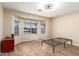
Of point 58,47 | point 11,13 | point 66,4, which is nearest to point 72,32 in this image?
point 58,47

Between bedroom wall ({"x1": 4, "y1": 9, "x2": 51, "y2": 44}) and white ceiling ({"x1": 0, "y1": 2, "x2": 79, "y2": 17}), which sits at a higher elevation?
white ceiling ({"x1": 0, "y1": 2, "x2": 79, "y2": 17})

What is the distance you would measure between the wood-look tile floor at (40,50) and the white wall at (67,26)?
0.56 feet

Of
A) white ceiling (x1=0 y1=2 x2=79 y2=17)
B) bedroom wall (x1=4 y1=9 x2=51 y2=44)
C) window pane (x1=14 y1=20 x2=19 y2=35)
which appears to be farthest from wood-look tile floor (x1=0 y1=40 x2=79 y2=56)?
white ceiling (x1=0 y1=2 x2=79 y2=17)

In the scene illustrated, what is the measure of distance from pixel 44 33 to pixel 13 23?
2.08ft

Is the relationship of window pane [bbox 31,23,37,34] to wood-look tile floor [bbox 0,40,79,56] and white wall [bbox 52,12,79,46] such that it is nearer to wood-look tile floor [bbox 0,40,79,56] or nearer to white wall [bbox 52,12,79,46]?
wood-look tile floor [bbox 0,40,79,56]

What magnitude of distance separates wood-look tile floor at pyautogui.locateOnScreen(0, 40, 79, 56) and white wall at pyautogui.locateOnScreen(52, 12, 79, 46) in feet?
0.56

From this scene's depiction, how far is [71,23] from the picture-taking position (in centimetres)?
141

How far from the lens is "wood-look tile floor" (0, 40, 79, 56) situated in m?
1.33

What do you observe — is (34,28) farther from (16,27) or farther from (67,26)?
(67,26)

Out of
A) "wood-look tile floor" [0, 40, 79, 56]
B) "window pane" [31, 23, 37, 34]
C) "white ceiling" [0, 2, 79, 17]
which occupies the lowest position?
"wood-look tile floor" [0, 40, 79, 56]

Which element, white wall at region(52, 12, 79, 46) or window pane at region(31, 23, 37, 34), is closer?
white wall at region(52, 12, 79, 46)

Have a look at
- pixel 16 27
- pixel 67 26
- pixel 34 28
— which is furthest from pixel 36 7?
pixel 67 26

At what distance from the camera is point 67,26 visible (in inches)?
56.2

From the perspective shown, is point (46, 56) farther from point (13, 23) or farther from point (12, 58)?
point (13, 23)
